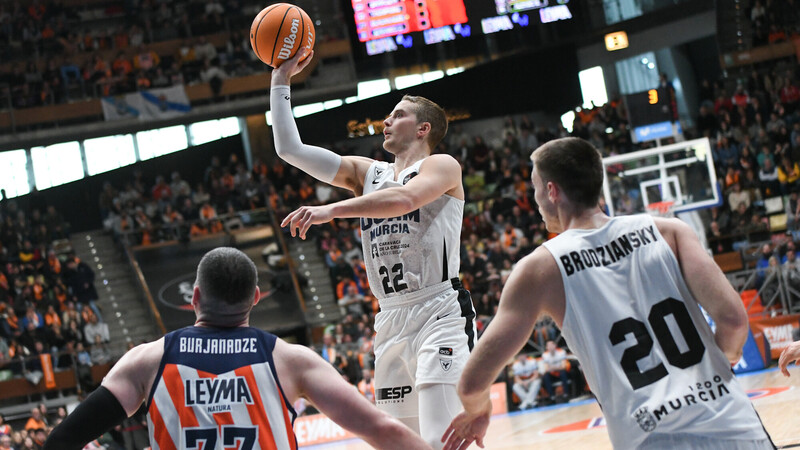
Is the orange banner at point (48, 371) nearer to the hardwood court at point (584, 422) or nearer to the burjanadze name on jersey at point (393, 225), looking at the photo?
the hardwood court at point (584, 422)

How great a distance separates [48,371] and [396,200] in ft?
57.5

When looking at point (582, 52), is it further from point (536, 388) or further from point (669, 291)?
point (669, 291)

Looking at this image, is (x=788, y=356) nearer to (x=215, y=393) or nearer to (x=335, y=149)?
(x=215, y=393)

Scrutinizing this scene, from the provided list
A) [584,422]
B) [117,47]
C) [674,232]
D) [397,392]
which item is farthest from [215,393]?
[117,47]

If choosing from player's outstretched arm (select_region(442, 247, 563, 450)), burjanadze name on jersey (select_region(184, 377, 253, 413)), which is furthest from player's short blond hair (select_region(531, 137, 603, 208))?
burjanadze name on jersey (select_region(184, 377, 253, 413))

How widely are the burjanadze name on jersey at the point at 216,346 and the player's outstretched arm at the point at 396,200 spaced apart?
0.90 m

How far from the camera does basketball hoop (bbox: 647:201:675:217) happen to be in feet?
53.6

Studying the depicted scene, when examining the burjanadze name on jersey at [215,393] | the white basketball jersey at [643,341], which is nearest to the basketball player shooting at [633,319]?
the white basketball jersey at [643,341]

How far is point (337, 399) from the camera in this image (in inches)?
130

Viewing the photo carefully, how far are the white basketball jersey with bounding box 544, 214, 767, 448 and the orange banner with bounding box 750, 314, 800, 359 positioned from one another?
14618 millimetres

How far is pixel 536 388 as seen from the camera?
1684cm

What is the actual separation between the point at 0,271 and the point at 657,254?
22.9m

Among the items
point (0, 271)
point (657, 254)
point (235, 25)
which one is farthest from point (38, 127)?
point (657, 254)

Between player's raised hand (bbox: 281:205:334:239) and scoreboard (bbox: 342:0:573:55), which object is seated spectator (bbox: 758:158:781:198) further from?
player's raised hand (bbox: 281:205:334:239)
